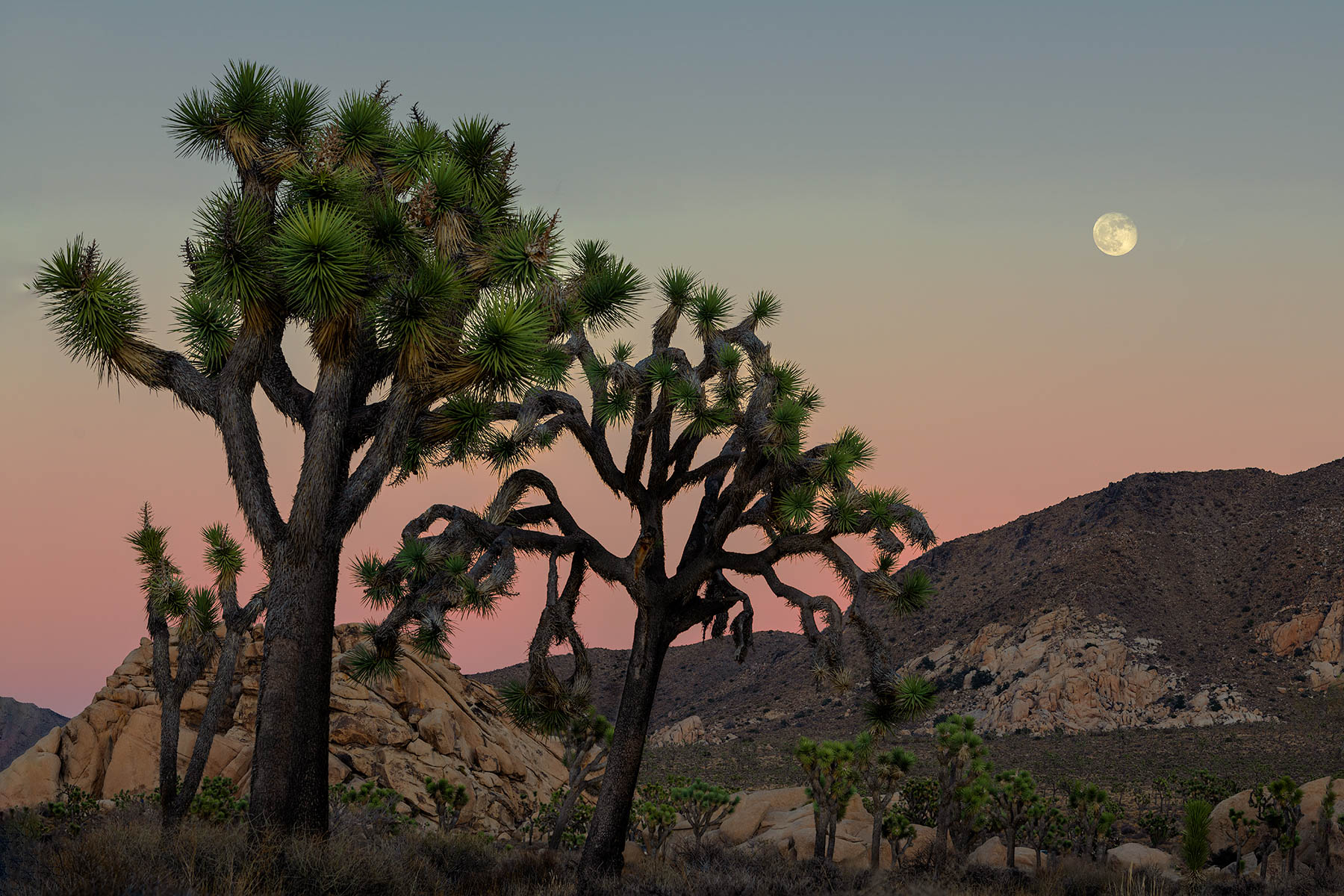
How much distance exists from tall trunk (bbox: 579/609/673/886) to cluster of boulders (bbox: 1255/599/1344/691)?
55.9 metres

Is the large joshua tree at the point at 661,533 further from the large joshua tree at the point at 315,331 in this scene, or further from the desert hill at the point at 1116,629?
the desert hill at the point at 1116,629

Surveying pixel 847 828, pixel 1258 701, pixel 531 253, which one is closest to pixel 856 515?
pixel 531 253

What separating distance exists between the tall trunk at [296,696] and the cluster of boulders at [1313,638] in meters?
60.8

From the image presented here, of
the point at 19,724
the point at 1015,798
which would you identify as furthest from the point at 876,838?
the point at 19,724

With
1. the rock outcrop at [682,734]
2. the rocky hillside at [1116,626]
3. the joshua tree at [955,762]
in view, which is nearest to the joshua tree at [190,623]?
the joshua tree at [955,762]

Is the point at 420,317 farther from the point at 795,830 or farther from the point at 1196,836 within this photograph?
the point at 795,830

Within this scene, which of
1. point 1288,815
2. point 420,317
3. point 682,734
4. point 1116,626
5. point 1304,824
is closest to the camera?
point 420,317

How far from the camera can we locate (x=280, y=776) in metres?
12.1

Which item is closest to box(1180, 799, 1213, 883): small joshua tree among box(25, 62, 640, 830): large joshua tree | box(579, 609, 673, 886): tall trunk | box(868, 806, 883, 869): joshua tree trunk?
box(868, 806, 883, 869): joshua tree trunk

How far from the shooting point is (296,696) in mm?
12461

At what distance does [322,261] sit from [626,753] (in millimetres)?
8638

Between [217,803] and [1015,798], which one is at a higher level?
[217,803]

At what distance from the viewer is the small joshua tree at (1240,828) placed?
2531cm

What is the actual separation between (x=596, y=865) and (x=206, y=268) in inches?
409
